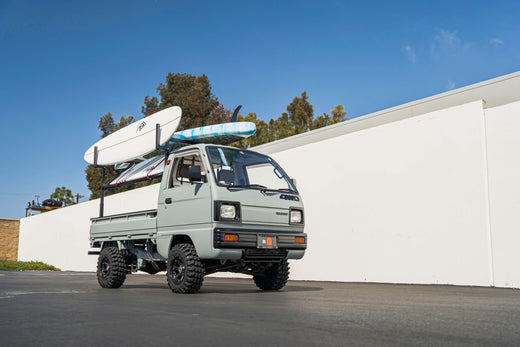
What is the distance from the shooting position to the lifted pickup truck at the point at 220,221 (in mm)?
7520

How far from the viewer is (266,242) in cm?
775

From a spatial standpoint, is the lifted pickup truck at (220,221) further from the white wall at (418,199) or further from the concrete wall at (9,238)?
the concrete wall at (9,238)

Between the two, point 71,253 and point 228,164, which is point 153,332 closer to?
point 228,164

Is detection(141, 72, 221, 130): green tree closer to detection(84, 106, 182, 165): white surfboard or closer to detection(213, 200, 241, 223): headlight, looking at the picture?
detection(84, 106, 182, 165): white surfboard

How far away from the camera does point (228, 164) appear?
8.40 m

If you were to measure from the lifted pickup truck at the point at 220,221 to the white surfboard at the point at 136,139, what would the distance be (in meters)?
2.11

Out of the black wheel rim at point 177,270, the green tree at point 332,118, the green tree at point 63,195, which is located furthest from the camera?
the green tree at point 63,195

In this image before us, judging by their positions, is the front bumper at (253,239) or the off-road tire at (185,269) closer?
the front bumper at (253,239)

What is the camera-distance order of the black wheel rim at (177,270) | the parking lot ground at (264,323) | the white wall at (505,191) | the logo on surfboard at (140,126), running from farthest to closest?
the logo on surfboard at (140,126) < the white wall at (505,191) < the black wheel rim at (177,270) < the parking lot ground at (264,323)

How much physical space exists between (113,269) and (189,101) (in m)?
36.9

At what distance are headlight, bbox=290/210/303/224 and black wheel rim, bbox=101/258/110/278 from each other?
3.99 meters

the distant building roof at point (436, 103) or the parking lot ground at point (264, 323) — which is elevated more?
the distant building roof at point (436, 103)

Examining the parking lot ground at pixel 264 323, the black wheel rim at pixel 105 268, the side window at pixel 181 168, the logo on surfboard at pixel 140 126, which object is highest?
the logo on surfboard at pixel 140 126

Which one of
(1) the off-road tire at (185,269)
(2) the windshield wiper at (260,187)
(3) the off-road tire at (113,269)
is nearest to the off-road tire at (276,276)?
(2) the windshield wiper at (260,187)
